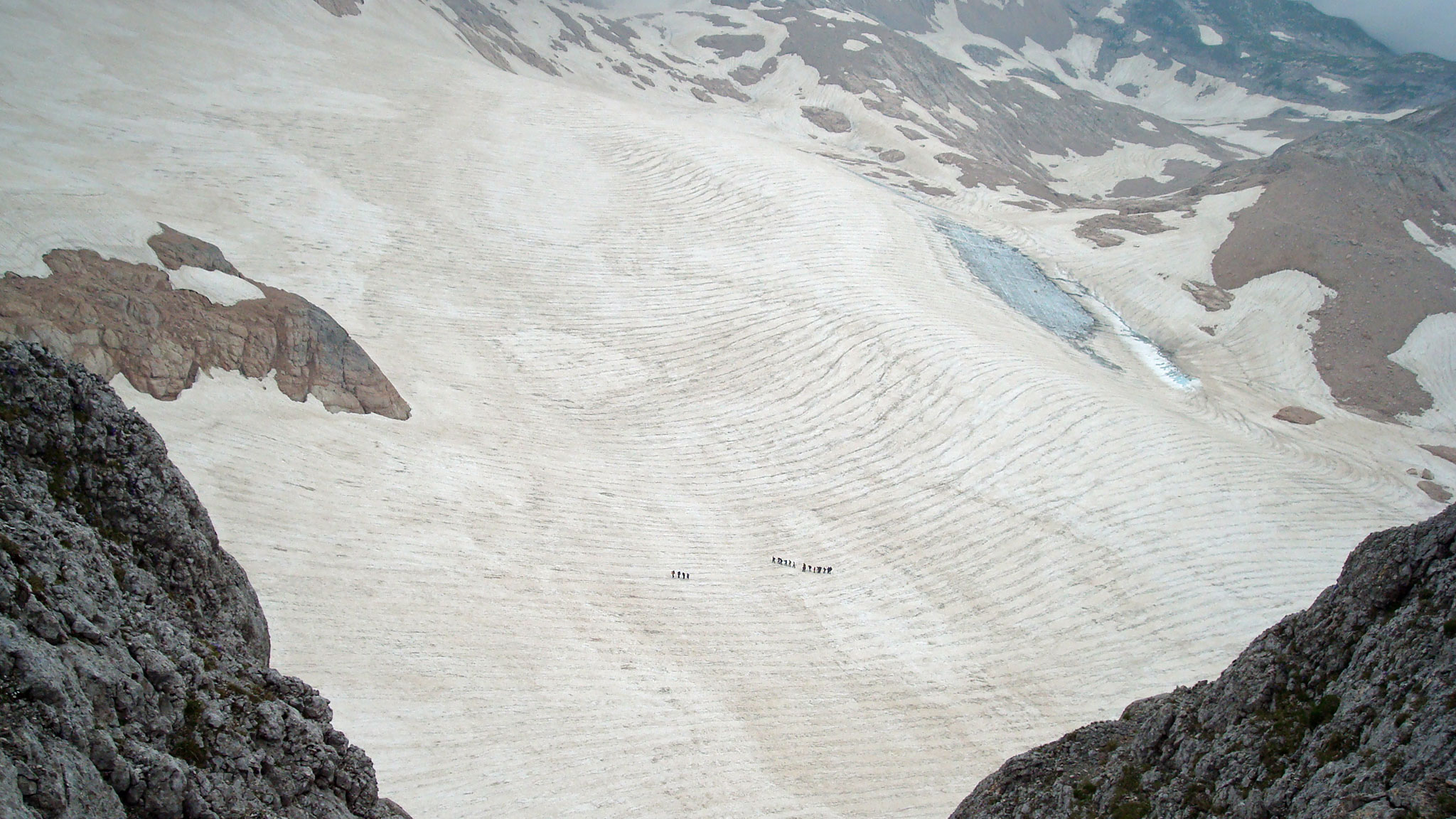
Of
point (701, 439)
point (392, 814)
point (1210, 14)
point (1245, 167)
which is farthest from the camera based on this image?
point (1210, 14)

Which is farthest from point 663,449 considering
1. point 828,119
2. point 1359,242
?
point 828,119

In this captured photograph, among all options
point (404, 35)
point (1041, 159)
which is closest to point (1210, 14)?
point (1041, 159)

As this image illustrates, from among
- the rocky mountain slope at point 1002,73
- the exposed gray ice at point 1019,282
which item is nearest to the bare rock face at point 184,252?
the exposed gray ice at point 1019,282

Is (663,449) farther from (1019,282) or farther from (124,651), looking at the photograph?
(1019,282)

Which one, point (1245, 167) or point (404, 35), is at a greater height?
point (1245, 167)

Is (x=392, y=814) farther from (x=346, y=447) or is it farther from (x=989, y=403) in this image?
(x=989, y=403)

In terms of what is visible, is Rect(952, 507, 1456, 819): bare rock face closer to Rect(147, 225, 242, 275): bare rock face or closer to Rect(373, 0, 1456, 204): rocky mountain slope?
Rect(147, 225, 242, 275): bare rock face
